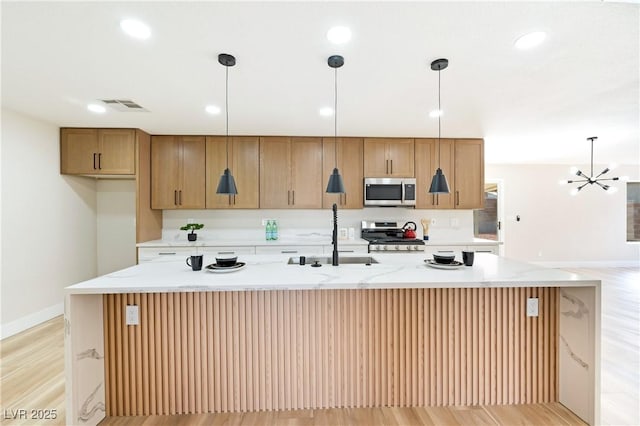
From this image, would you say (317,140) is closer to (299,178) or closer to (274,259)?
(299,178)

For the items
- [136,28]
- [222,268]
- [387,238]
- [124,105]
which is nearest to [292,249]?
[387,238]

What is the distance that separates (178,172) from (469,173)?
13.7 ft

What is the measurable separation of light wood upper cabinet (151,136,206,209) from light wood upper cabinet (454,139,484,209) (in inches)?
145

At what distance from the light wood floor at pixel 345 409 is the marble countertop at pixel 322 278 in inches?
34.2

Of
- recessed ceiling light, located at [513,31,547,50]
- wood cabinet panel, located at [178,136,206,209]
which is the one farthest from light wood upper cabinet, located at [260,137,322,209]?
recessed ceiling light, located at [513,31,547,50]

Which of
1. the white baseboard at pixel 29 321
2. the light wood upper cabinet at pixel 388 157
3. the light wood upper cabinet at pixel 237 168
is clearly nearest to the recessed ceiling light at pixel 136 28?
the light wood upper cabinet at pixel 237 168

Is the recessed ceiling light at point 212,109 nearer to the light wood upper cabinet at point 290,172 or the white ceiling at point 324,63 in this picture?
the white ceiling at point 324,63

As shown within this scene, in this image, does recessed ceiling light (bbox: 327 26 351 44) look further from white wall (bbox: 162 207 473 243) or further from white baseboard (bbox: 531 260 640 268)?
white baseboard (bbox: 531 260 640 268)

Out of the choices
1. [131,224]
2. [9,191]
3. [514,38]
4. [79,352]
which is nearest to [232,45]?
[514,38]

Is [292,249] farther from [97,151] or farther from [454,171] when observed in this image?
[97,151]

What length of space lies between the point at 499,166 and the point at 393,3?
20.1ft

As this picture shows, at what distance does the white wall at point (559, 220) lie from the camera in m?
6.39

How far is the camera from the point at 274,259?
2246mm

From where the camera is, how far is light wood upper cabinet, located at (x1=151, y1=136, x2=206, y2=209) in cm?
393
